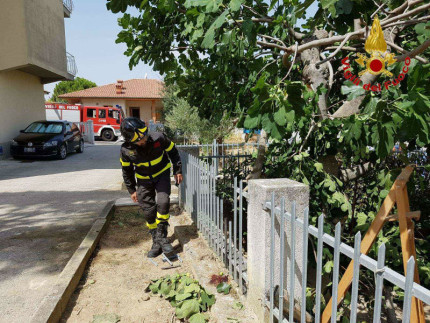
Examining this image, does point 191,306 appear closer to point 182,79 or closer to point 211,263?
point 211,263

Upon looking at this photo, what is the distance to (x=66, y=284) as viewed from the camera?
131 inches

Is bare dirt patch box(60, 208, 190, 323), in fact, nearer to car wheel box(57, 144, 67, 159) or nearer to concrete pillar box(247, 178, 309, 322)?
concrete pillar box(247, 178, 309, 322)

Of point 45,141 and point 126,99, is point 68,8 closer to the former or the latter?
point 45,141

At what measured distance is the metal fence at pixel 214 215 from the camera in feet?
10.5

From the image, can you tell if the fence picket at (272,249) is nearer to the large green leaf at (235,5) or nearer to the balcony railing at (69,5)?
the large green leaf at (235,5)

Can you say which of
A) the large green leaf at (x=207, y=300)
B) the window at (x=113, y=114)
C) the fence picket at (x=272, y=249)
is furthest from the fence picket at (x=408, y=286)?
the window at (x=113, y=114)

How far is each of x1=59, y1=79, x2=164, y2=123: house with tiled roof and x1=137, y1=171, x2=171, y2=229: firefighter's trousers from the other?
3296 centimetres

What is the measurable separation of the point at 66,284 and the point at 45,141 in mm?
12156

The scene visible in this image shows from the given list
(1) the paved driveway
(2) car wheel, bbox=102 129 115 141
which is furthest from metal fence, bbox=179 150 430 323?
(2) car wheel, bbox=102 129 115 141

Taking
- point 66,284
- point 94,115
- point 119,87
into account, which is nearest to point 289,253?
point 66,284

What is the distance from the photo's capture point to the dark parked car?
45.8 ft

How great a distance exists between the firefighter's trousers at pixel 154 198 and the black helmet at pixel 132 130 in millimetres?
622

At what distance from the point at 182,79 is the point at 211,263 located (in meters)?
2.90

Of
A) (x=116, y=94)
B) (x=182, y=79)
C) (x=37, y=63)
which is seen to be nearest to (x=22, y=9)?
(x=37, y=63)
